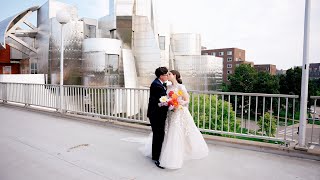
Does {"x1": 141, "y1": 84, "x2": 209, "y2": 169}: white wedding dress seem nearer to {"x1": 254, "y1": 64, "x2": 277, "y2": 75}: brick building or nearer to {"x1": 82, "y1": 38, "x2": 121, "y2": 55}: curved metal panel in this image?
{"x1": 82, "y1": 38, "x2": 121, "y2": 55}: curved metal panel

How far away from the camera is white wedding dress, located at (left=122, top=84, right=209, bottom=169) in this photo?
13.2 ft

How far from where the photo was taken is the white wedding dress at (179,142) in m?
4.01

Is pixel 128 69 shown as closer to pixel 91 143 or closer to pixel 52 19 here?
pixel 52 19

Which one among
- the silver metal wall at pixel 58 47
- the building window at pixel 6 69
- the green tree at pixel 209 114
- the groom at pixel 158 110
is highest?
the silver metal wall at pixel 58 47

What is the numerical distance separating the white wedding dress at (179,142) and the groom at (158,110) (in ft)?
0.39

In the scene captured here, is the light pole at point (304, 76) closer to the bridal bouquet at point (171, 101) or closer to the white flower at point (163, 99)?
the bridal bouquet at point (171, 101)

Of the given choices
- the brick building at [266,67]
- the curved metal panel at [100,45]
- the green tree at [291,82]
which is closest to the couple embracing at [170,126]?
the curved metal panel at [100,45]

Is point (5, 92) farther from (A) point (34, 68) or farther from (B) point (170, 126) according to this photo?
(A) point (34, 68)

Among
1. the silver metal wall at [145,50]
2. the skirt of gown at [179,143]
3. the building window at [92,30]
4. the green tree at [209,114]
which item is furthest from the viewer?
the building window at [92,30]

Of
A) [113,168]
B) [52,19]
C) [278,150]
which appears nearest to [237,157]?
[278,150]

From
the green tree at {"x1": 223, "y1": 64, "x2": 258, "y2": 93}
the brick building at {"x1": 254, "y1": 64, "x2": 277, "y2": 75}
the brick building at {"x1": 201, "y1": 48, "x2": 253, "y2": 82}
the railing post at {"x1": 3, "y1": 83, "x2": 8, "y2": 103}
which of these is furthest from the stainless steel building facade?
the brick building at {"x1": 254, "y1": 64, "x2": 277, "y2": 75}

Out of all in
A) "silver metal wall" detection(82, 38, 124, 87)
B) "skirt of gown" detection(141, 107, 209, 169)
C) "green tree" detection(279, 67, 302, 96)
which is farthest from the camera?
"green tree" detection(279, 67, 302, 96)

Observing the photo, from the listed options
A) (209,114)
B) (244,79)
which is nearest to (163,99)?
(209,114)

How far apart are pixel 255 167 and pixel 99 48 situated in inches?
1042
